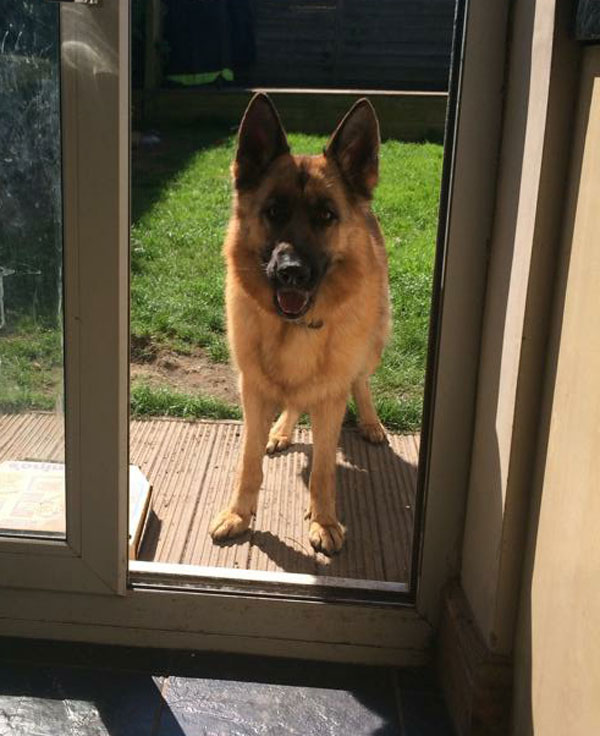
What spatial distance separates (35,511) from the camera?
2.46 m

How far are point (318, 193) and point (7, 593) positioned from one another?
1676mm

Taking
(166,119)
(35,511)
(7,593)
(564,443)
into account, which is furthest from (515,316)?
(166,119)

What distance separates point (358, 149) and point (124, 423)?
1.40m

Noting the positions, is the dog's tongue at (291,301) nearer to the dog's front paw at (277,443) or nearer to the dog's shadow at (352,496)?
the dog's shadow at (352,496)

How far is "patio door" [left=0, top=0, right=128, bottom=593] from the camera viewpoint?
2027mm

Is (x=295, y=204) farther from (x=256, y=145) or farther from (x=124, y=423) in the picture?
(x=124, y=423)

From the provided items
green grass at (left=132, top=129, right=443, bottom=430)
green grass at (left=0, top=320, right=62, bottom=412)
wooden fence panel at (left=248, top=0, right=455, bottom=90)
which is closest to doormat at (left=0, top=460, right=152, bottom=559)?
green grass at (left=0, top=320, right=62, bottom=412)

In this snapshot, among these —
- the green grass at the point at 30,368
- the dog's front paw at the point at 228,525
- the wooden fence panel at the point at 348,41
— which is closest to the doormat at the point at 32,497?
the green grass at the point at 30,368

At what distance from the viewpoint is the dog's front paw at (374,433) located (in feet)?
12.7

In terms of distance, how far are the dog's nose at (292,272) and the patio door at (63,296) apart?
2.65 feet

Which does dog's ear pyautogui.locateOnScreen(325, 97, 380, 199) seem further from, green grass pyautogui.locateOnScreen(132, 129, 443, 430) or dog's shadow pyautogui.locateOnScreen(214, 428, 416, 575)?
green grass pyautogui.locateOnScreen(132, 129, 443, 430)

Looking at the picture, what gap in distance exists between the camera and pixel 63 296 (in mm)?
2207

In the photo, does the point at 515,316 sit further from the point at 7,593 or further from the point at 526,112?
the point at 7,593

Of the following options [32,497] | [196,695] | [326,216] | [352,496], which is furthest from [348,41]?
[196,695]
